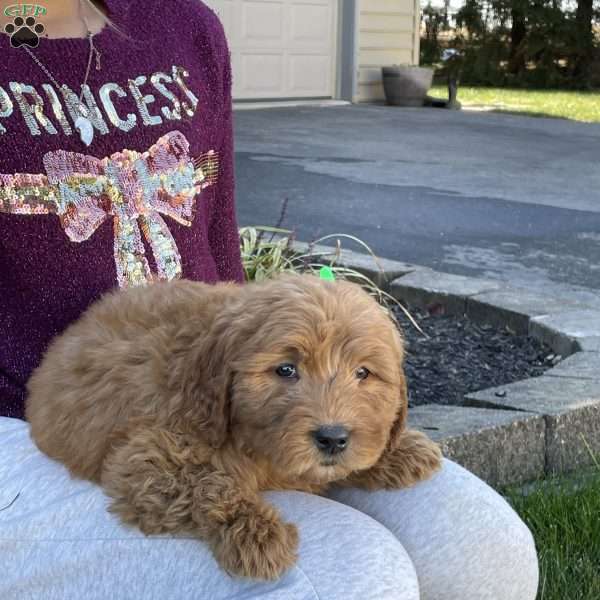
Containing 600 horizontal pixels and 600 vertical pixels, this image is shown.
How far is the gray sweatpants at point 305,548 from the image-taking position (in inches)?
83.2

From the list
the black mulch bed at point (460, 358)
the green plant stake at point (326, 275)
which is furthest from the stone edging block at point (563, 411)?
the green plant stake at point (326, 275)

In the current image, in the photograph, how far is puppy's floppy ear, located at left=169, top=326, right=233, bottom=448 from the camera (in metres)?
2.11

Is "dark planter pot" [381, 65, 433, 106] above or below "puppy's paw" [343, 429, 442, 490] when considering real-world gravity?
below

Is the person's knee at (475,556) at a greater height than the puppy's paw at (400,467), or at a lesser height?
lesser

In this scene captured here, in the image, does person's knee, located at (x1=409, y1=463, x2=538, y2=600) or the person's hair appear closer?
person's knee, located at (x1=409, y1=463, x2=538, y2=600)

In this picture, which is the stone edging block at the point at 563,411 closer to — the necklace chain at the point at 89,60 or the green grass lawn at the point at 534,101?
the necklace chain at the point at 89,60

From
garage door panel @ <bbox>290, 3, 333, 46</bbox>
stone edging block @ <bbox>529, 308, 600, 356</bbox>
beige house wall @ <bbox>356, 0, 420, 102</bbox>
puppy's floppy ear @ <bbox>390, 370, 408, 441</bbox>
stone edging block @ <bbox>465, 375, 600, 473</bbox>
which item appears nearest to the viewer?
puppy's floppy ear @ <bbox>390, 370, 408, 441</bbox>

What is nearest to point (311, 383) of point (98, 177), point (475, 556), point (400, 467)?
point (400, 467)

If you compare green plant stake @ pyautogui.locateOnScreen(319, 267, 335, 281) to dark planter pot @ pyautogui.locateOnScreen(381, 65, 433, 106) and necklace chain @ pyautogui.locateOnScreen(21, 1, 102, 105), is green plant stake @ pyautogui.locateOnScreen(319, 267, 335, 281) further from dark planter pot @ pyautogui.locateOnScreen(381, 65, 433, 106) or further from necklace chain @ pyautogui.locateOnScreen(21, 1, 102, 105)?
dark planter pot @ pyautogui.locateOnScreen(381, 65, 433, 106)

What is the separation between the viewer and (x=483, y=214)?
9.32m

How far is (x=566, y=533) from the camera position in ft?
10.9

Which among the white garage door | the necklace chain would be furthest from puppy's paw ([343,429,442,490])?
the white garage door

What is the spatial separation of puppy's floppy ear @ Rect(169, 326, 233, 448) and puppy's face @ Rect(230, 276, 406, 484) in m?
0.02

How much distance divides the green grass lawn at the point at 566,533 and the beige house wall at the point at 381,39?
16457 millimetres
